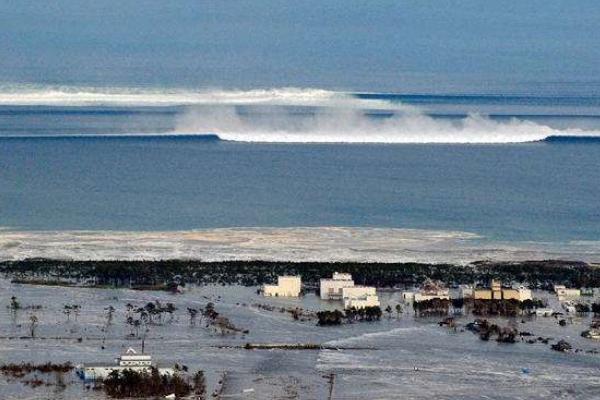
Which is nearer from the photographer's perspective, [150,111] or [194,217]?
[194,217]

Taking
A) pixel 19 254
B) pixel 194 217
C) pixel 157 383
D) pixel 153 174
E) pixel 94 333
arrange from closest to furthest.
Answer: pixel 157 383
pixel 94 333
pixel 19 254
pixel 194 217
pixel 153 174

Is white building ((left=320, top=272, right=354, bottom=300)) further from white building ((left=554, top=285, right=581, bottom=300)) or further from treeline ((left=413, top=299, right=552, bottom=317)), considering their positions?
white building ((left=554, top=285, right=581, bottom=300))

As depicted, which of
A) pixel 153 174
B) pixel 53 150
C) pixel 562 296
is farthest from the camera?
pixel 53 150

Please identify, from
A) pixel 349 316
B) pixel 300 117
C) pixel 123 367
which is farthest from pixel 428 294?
pixel 300 117

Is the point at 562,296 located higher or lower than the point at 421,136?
lower

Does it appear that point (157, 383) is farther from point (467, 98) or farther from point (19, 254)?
point (467, 98)

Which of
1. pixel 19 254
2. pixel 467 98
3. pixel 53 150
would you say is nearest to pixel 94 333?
pixel 19 254

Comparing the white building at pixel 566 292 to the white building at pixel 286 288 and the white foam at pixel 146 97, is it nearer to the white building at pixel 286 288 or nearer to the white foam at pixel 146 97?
the white building at pixel 286 288

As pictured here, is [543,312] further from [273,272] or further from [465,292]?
[273,272]
